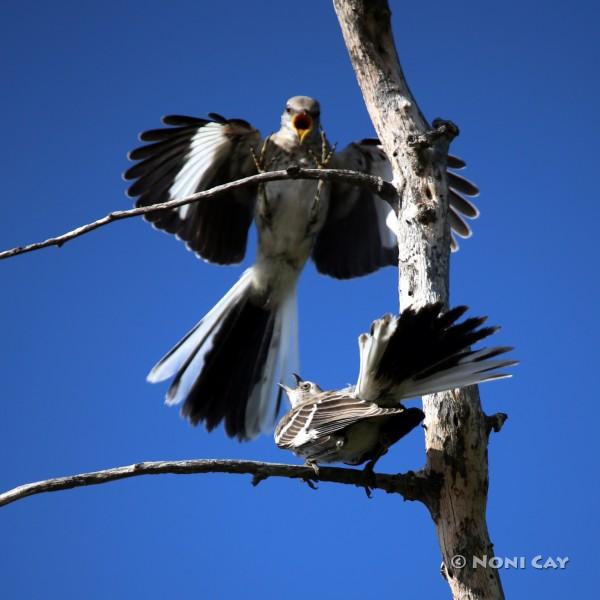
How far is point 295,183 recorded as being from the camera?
569cm

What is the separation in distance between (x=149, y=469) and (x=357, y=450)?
83 cm

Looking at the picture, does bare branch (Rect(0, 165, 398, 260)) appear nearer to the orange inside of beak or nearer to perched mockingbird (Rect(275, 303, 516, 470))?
perched mockingbird (Rect(275, 303, 516, 470))

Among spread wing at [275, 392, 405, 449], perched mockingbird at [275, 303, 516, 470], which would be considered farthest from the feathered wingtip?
spread wing at [275, 392, 405, 449]

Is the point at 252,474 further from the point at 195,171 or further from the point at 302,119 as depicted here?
the point at 302,119

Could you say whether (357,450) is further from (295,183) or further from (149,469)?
(295,183)

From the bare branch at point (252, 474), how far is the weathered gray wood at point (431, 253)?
8 centimetres

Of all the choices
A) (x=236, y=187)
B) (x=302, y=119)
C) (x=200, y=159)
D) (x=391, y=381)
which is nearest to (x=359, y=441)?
(x=391, y=381)

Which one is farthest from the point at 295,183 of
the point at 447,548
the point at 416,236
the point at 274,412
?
the point at 447,548

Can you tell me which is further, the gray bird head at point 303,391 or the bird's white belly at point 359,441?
the gray bird head at point 303,391

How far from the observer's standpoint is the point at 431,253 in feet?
10.9

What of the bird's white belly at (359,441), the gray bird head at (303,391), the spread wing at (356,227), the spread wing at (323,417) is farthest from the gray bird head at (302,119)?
the bird's white belly at (359,441)

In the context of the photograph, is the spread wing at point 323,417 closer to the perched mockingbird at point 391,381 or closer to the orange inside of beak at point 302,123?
the perched mockingbird at point 391,381

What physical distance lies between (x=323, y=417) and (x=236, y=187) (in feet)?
2.83

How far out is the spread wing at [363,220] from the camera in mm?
5602
